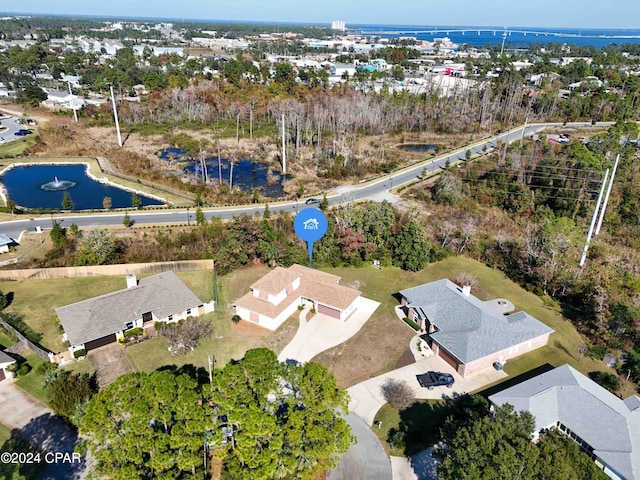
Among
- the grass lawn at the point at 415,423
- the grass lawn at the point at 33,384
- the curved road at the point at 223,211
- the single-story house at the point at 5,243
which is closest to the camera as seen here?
the grass lawn at the point at 415,423

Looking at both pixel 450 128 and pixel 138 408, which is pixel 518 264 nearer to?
pixel 138 408

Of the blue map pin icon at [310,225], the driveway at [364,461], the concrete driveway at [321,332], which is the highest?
the blue map pin icon at [310,225]

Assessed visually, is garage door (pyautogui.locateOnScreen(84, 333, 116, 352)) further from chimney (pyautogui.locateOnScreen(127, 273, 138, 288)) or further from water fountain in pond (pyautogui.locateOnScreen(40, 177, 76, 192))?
water fountain in pond (pyautogui.locateOnScreen(40, 177, 76, 192))

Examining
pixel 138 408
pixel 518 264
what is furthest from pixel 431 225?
pixel 138 408

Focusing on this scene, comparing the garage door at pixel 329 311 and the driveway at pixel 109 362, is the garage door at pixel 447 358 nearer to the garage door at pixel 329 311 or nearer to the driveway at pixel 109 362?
the garage door at pixel 329 311

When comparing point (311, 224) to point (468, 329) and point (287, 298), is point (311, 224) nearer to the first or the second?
point (287, 298)

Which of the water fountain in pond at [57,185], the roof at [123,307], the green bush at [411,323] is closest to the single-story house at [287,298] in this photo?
the green bush at [411,323]
